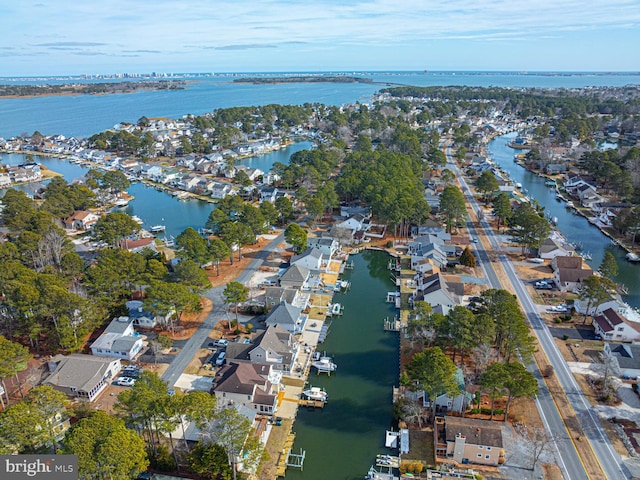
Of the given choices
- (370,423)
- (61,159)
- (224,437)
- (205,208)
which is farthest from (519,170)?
(61,159)

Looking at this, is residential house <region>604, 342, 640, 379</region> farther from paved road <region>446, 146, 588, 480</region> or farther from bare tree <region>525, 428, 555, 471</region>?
bare tree <region>525, 428, 555, 471</region>

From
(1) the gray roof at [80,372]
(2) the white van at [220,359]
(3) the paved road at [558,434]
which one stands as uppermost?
(1) the gray roof at [80,372]

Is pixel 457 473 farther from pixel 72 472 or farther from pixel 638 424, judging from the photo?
pixel 72 472

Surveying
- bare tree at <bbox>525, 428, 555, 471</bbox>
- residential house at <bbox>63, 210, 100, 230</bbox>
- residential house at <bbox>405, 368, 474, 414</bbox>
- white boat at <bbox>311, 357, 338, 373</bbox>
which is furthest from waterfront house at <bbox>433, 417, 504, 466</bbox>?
residential house at <bbox>63, 210, 100, 230</bbox>

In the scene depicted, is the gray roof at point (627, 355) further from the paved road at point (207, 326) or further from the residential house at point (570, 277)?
the paved road at point (207, 326)

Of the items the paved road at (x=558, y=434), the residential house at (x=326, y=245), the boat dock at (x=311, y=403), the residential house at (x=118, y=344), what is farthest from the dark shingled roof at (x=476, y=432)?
the residential house at (x=326, y=245)

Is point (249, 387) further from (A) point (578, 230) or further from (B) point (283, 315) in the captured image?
(A) point (578, 230)
